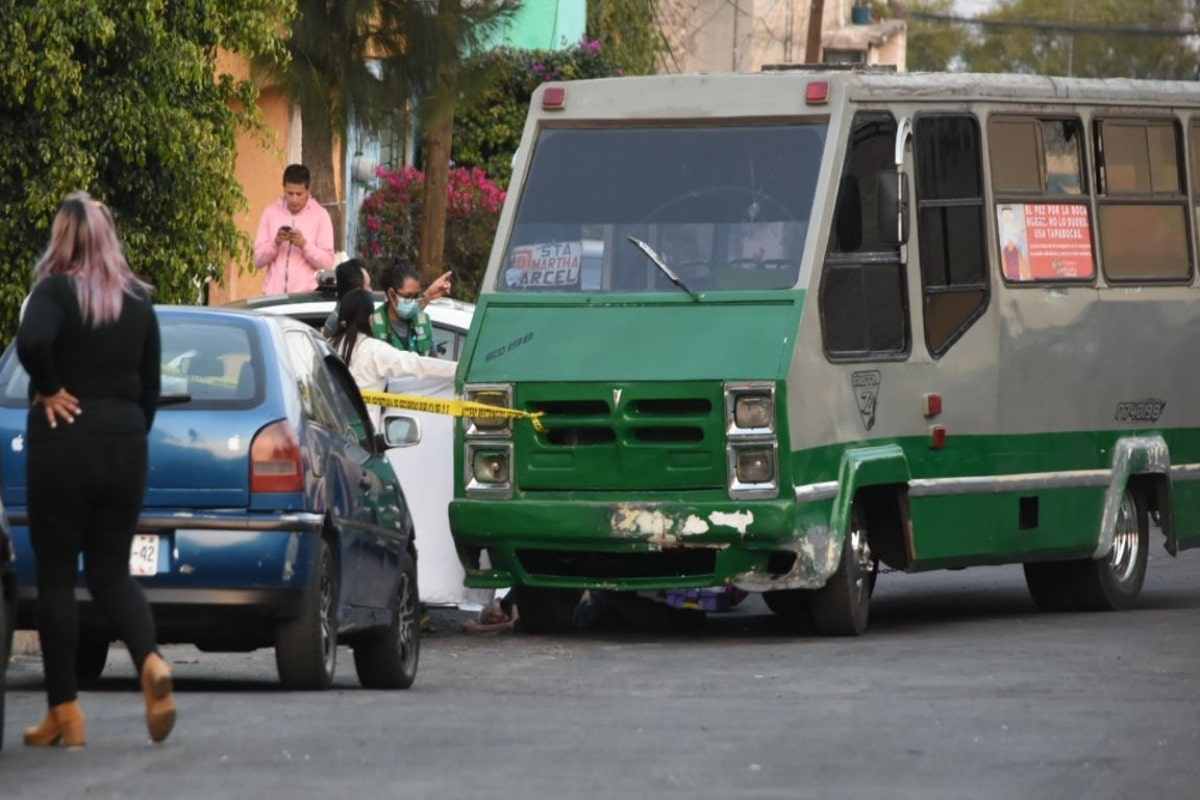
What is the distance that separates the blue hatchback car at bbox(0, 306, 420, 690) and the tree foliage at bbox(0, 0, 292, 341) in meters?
6.37

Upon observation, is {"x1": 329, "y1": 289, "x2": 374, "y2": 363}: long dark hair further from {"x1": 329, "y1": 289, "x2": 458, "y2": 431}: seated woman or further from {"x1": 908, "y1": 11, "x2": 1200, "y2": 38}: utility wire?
{"x1": 908, "y1": 11, "x2": 1200, "y2": 38}: utility wire

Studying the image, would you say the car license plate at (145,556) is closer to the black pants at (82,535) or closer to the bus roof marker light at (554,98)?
the black pants at (82,535)

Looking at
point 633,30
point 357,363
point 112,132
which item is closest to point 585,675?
point 357,363

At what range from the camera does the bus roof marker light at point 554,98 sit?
1554 cm

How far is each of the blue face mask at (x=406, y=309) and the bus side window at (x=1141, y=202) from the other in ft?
12.9

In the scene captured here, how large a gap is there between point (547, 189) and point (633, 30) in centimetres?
2343

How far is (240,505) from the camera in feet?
35.7

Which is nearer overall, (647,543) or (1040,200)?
(647,543)

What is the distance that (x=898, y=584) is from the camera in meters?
19.8

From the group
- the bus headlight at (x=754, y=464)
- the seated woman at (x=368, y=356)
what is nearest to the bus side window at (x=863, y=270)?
the bus headlight at (x=754, y=464)

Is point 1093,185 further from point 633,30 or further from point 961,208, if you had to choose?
point 633,30

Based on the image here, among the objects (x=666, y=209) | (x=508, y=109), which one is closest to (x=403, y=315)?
(x=666, y=209)

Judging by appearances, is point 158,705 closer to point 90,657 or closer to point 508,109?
point 90,657

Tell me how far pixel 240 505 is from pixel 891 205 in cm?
519
